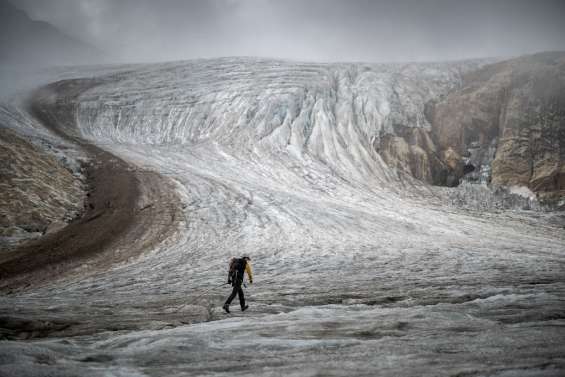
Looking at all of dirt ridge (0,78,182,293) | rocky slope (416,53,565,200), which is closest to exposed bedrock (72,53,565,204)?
rocky slope (416,53,565,200)

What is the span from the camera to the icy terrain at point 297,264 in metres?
6.68

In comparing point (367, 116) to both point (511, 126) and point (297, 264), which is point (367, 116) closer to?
point (511, 126)

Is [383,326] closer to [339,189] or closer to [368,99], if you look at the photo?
[339,189]

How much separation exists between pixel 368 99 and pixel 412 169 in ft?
44.0

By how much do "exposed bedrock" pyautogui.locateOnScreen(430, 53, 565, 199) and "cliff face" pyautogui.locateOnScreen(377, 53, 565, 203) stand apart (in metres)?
0.07

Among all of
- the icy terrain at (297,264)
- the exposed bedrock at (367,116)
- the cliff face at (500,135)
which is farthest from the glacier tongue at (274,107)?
the cliff face at (500,135)

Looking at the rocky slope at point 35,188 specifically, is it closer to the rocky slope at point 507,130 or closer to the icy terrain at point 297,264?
the icy terrain at point 297,264

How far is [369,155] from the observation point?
41.4 metres

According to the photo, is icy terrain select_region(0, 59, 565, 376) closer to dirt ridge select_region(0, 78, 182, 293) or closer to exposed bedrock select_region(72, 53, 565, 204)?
exposed bedrock select_region(72, 53, 565, 204)

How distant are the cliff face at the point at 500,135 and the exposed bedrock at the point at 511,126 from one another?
0.22 ft

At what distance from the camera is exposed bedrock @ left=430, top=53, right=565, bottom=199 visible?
37.1 metres

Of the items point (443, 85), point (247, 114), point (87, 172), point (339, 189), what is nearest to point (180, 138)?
point (247, 114)

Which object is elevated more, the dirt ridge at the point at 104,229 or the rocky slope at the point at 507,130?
the rocky slope at the point at 507,130

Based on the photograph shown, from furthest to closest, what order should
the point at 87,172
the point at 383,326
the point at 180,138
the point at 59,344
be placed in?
the point at 180,138 < the point at 87,172 < the point at 383,326 < the point at 59,344
